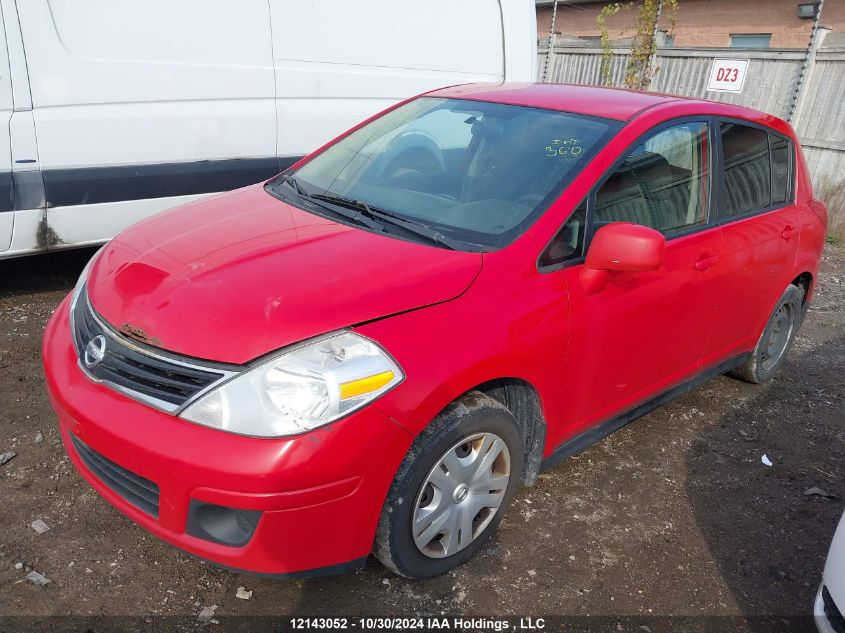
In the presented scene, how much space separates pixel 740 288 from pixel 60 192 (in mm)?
3828

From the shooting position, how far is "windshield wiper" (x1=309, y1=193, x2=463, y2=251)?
273 cm

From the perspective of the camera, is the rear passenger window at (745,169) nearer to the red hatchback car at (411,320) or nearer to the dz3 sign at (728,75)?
the red hatchback car at (411,320)

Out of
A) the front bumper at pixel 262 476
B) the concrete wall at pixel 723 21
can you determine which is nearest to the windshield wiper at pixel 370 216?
the front bumper at pixel 262 476

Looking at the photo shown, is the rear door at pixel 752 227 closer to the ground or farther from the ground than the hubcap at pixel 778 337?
farther from the ground

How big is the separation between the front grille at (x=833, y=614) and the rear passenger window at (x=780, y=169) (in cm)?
231

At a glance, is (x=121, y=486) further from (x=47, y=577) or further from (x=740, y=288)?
(x=740, y=288)

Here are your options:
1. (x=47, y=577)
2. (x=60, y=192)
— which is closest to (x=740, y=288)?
(x=47, y=577)

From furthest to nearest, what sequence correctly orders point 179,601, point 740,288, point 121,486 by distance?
point 740,288 < point 179,601 < point 121,486

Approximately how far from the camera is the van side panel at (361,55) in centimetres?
511

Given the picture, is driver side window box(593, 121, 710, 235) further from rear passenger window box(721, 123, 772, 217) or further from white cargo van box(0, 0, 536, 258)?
white cargo van box(0, 0, 536, 258)

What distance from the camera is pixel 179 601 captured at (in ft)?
8.21

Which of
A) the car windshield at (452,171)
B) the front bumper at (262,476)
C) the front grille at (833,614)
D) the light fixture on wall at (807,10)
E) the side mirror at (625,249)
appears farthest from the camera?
the light fixture on wall at (807,10)

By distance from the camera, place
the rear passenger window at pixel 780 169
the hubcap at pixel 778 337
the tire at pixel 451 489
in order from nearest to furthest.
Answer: the tire at pixel 451 489 < the rear passenger window at pixel 780 169 < the hubcap at pixel 778 337

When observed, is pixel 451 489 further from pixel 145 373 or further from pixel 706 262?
pixel 706 262
